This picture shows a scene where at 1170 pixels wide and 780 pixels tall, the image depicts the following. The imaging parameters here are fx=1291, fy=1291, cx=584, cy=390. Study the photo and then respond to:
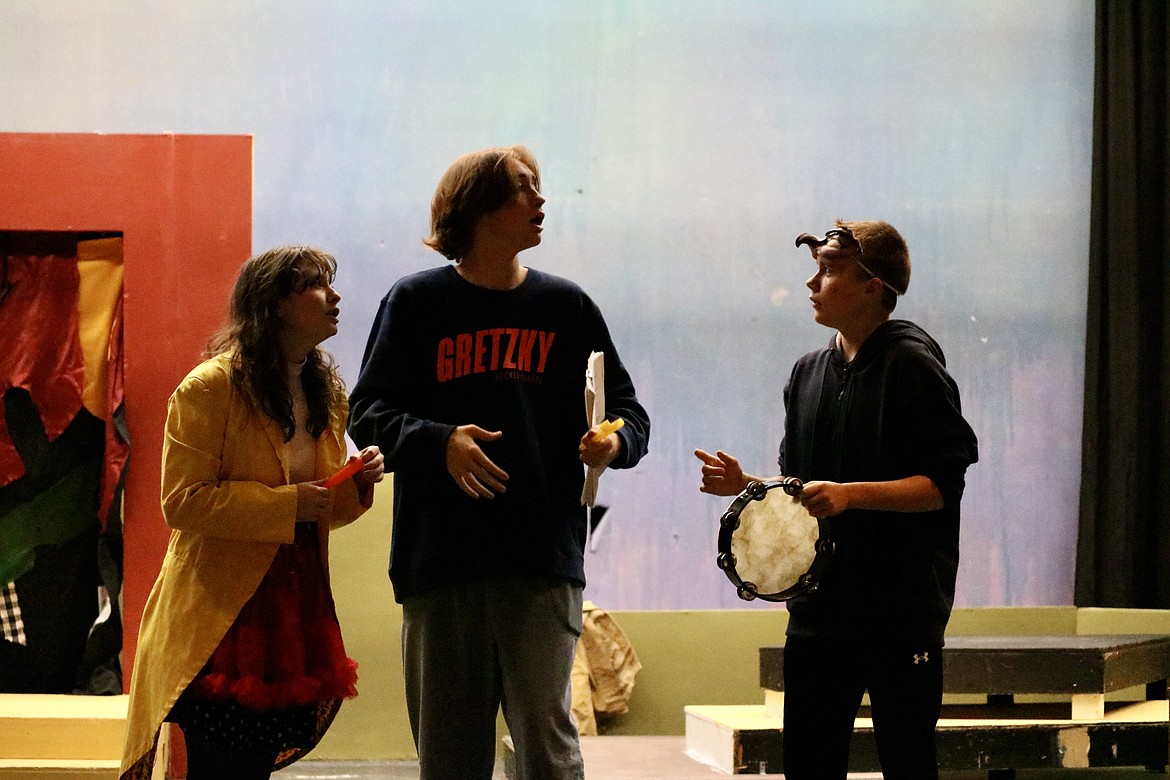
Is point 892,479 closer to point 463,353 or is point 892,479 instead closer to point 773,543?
Result: point 773,543

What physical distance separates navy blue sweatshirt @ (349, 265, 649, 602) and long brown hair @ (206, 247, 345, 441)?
0.27 meters

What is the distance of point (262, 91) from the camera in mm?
5273

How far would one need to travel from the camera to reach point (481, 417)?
7.90 ft

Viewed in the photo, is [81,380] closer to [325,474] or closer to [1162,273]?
[325,474]

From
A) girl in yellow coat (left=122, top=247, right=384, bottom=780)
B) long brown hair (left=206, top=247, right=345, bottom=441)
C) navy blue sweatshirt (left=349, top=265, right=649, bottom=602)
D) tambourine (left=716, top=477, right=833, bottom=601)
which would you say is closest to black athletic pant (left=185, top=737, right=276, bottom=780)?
girl in yellow coat (left=122, top=247, right=384, bottom=780)

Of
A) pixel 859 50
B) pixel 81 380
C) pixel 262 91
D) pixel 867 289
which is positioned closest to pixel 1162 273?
pixel 859 50

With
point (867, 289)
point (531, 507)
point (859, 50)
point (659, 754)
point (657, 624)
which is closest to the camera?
point (531, 507)

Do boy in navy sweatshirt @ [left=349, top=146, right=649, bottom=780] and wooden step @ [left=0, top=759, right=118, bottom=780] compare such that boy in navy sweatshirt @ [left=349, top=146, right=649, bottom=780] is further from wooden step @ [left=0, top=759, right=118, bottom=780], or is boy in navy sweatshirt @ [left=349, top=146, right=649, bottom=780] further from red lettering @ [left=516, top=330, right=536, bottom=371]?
wooden step @ [left=0, top=759, right=118, bottom=780]

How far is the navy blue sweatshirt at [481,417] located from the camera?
7.73 feet

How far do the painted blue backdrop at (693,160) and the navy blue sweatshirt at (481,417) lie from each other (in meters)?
2.85

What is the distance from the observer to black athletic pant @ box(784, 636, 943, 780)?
2.38 metres

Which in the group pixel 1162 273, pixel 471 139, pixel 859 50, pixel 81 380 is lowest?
pixel 81 380

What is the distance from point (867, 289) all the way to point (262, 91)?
345 centimetres

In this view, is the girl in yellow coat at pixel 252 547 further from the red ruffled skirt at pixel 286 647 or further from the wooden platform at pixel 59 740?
the wooden platform at pixel 59 740
